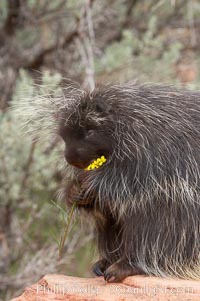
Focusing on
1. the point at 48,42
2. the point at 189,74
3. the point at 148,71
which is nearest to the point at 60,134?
the point at 148,71

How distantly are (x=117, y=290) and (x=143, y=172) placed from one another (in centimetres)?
50

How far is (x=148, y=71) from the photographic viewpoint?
5.76 m

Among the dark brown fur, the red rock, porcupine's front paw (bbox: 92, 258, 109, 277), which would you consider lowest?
porcupine's front paw (bbox: 92, 258, 109, 277)

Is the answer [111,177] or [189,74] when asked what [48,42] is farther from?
[111,177]

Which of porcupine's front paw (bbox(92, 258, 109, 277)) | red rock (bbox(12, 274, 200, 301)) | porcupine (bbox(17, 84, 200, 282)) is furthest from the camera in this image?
porcupine's front paw (bbox(92, 258, 109, 277))

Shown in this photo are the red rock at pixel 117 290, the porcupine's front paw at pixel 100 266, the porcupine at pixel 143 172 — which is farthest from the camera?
the porcupine's front paw at pixel 100 266

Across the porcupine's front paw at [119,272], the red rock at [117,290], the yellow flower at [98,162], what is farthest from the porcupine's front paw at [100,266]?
the yellow flower at [98,162]

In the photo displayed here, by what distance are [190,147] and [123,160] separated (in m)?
0.29

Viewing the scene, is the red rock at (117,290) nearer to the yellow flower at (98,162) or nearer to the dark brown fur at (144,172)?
the dark brown fur at (144,172)

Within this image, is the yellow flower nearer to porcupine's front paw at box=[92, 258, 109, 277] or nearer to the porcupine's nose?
the porcupine's nose

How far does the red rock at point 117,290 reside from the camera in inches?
107

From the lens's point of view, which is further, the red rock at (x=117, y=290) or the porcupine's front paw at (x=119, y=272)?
the porcupine's front paw at (x=119, y=272)

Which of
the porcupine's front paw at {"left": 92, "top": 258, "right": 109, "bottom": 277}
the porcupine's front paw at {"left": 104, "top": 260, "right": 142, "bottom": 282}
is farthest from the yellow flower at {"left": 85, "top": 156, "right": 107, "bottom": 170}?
the porcupine's front paw at {"left": 92, "top": 258, "right": 109, "bottom": 277}

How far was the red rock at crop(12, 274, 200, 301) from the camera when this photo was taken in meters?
2.71
